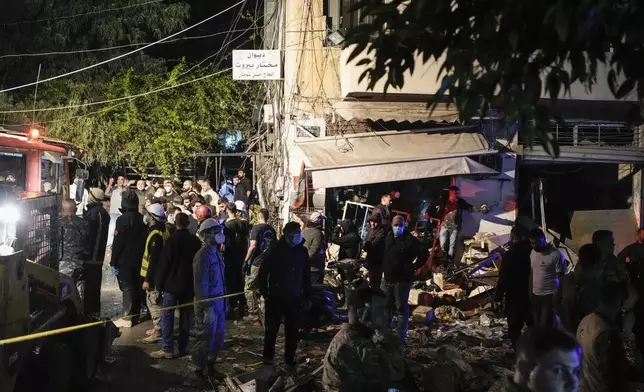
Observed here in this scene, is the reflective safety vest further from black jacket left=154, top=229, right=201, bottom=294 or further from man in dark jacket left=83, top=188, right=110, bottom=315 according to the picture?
man in dark jacket left=83, top=188, right=110, bottom=315

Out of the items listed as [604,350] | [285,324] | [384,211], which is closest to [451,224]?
[384,211]

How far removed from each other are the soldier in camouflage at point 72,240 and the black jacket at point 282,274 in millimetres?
3373

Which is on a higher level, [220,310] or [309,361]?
[220,310]

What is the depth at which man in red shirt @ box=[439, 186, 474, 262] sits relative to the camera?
44.4 feet

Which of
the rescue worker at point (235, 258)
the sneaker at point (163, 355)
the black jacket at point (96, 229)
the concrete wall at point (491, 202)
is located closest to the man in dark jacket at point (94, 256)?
the black jacket at point (96, 229)

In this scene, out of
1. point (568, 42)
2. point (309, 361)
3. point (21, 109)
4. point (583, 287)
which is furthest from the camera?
point (21, 109)

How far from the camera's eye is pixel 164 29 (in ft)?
72.4

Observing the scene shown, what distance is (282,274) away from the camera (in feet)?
25.4

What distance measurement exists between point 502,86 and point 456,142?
10836mm

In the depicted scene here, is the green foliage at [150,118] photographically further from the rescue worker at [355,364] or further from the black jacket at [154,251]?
the rescue worker at [355,364]

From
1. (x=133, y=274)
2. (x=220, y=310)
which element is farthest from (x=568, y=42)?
(x=133, y=274)

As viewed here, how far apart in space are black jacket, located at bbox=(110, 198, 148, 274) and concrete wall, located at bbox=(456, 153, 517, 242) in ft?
24.1

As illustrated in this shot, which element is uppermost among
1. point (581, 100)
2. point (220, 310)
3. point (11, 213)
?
point (581, 100)

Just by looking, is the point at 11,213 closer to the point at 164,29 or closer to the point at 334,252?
the point at 334,252
